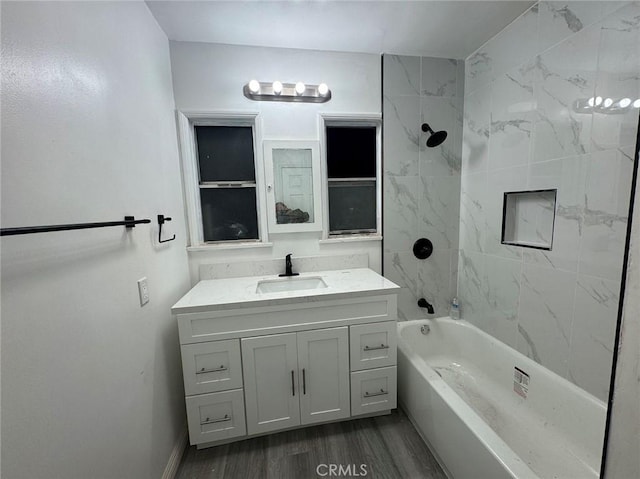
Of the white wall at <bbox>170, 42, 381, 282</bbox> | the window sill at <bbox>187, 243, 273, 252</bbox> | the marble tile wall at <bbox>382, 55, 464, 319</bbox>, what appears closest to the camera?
the white wall at <bbox>170, 42, 381, 282</bbox>

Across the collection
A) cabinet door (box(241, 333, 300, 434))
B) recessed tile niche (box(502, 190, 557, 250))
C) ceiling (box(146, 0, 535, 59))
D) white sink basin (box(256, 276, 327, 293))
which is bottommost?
cabinet door (box(241, 333, 300, 434))

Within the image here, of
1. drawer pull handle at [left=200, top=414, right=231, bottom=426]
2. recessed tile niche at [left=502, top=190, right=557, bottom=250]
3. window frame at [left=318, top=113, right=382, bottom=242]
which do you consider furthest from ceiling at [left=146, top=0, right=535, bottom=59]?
drawer pull handle at [left=200, top=414, right=231, bottom=426]

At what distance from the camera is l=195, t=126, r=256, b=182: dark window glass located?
1.80m

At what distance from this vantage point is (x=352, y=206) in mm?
1983

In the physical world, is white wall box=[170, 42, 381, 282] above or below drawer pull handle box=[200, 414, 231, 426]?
above

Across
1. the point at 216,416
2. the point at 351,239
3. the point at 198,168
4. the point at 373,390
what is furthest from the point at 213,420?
the point at 198,168

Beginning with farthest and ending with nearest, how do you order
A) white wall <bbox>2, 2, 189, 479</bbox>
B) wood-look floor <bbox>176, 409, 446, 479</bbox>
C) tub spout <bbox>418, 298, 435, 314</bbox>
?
tub spout <bbox>418, 298, 435, 314</bbox>
wood-look floor <bbox>176, 409, 446, 479</bbox>
white wall <bbox>2, 2, 189, 479</bbox>

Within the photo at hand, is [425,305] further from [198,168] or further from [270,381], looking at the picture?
[198,168]

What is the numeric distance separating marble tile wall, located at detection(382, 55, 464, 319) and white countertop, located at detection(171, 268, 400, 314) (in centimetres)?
46

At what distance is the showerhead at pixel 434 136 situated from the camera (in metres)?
1.70

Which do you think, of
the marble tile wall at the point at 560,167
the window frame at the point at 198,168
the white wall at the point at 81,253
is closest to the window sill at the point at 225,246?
the window frame at the point at 198,168

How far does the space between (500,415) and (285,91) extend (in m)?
2.44

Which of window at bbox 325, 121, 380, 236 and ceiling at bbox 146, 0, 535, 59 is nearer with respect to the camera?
ceiling at bbox 146, 0, 535, 59

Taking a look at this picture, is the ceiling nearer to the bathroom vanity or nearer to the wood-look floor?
the bathroom vanity
